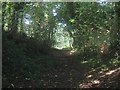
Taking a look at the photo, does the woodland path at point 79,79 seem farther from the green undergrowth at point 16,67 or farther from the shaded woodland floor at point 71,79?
the green undergrowth at point 16,67

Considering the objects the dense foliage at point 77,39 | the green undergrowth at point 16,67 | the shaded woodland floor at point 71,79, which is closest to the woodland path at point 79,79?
the shaded woodland floor at point 71,79

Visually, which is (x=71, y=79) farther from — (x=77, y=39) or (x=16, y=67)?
(x=77, y=39)

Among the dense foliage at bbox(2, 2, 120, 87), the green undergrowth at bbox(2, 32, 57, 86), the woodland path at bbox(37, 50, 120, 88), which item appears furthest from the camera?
the dense foliage at bbox(2, 2, 120, 87)

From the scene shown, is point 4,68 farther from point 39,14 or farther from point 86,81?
point 39,14

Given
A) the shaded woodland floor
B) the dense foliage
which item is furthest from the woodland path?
the dense foliage

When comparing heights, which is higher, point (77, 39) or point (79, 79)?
point (77, 39)

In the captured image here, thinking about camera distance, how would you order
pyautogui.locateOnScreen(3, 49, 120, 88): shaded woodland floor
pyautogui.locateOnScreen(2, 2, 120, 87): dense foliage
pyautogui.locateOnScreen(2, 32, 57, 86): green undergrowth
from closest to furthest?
pyautogui.locateOnScreen(3, 49, 120, 88): shaded woodland floor < pyautogui.locateOnScreen(2, 32, 57, 86): green undergrowth < pyautogui.locateOnScreen(2, 2, 120, 87): dense foliage

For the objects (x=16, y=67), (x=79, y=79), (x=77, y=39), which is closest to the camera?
(x=16, y=67)

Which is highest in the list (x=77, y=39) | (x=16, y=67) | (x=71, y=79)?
(x=77, y=39)

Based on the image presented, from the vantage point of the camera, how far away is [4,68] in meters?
11.2

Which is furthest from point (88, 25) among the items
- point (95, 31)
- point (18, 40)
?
point (18, 40)

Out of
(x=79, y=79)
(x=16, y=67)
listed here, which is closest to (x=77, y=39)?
(x=79, y=79)

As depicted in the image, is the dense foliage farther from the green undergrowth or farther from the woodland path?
the woodland path

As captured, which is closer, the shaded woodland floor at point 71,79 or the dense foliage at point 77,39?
the shaded woodland floor at point 71,79
